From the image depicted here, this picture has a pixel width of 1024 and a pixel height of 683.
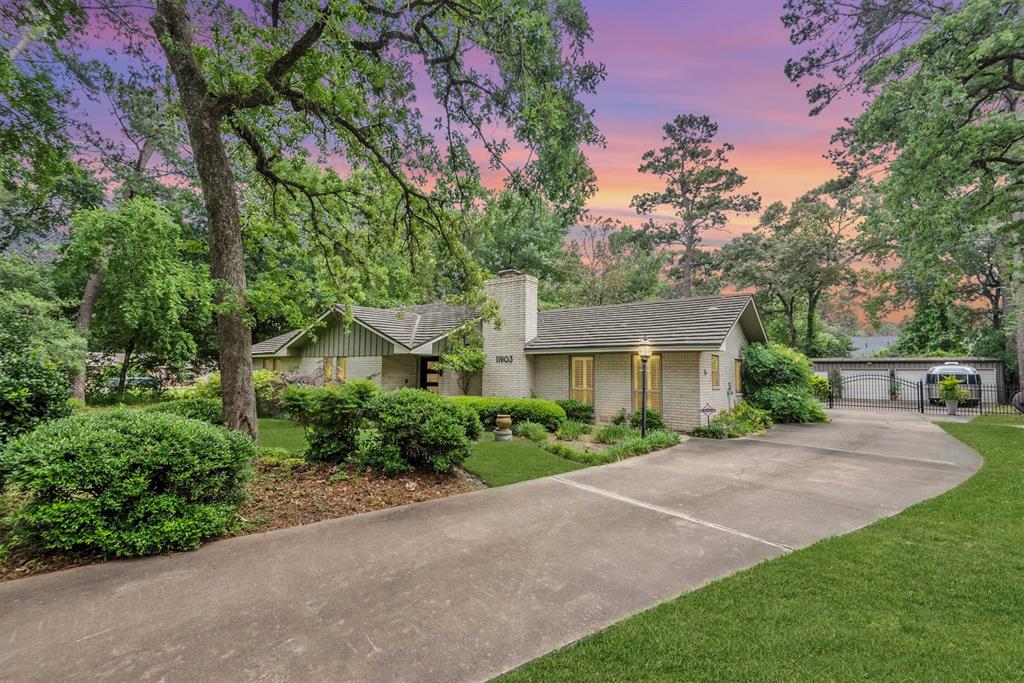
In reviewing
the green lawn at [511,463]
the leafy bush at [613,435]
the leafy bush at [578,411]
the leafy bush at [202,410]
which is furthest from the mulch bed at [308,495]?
the leafy bush at [578,411]

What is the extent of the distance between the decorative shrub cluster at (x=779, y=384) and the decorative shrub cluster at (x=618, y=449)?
666 cm

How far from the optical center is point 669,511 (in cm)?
607

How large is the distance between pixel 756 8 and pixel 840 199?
2617 centimetres

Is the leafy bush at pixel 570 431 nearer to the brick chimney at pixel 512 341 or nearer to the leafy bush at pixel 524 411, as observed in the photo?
the leafy bush at pixel 524 411

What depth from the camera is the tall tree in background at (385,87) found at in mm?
6547

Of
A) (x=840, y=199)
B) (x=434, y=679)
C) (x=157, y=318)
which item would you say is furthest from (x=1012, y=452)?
(x=157, y=318)

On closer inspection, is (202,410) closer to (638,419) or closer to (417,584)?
(417,584)

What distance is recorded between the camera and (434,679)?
2689 mm

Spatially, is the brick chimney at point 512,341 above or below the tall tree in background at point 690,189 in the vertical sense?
below

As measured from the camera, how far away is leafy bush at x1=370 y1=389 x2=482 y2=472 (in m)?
7.30

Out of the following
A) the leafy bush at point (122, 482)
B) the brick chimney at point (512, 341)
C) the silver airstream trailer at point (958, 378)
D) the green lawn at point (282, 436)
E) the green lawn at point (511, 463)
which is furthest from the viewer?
the silver airstream trailer at point (958, 378)

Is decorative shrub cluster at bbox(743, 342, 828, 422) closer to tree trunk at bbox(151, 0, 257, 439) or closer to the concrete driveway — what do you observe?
the concrete driveway

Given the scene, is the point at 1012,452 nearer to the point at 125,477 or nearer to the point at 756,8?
the point at 756,8

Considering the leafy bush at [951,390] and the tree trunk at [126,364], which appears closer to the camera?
the leafy bush at [951,390]
